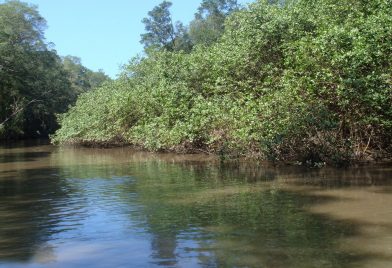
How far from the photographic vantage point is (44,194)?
12.4 metres

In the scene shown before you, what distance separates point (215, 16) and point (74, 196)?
64582 millimetres

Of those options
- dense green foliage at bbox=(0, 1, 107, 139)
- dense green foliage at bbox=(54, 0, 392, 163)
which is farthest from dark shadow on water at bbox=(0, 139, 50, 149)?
dense green foliage at bbox=(54, 0, 392, 163)

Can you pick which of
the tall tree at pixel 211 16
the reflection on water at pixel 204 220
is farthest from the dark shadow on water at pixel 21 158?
the tall tree at pixel 211 16

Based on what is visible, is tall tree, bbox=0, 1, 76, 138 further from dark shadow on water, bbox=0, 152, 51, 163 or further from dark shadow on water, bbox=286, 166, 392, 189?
dark shadow on water, bbox=286, 166, 392, 189

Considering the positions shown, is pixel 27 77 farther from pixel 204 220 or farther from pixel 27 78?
pixel 204 220

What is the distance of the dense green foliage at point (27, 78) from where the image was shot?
44.3m

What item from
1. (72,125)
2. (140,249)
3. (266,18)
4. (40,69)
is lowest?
(140,249)

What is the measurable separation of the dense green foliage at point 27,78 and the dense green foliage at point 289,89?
23.8m

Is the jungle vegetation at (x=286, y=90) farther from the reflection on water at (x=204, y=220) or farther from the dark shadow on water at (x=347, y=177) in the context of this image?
the reflection on water at (x=204, y=220)

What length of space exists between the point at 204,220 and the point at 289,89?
27.4ft

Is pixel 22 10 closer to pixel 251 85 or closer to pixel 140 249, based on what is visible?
pixel 251 85

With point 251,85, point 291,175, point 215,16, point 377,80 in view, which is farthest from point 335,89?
point 215,16

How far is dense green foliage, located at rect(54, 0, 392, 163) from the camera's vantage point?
14336 mm

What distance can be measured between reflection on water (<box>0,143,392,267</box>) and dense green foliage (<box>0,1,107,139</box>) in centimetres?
3182
